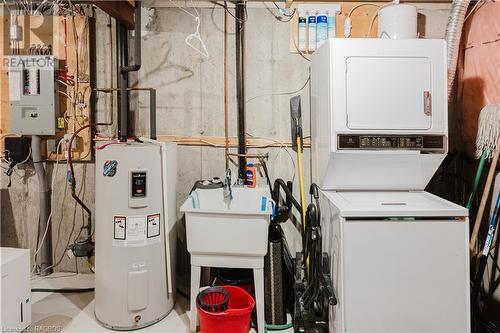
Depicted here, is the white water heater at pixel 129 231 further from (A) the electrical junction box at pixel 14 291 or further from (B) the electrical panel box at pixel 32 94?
(B) the electrical panel box at pixel 32 94

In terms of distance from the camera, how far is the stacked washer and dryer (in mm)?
1656

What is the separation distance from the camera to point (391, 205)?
5.88 feet

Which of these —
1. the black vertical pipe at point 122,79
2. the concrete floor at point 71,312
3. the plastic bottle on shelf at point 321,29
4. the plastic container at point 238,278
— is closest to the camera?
the concrete floor at point 71,312

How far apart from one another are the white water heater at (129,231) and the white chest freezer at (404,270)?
1199mm

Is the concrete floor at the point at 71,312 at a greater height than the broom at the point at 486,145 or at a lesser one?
lesser

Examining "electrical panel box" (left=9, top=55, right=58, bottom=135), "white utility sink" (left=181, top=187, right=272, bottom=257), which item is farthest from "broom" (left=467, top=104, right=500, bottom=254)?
"electrical panel box" (left=9, top=55, right=58, bottom=135)

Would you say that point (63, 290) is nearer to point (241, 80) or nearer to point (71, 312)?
point (71, 312)

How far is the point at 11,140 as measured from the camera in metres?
2.66

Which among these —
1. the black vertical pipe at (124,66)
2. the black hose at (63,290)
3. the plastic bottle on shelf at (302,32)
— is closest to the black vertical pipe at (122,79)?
the black vertical pipe at (124,66)

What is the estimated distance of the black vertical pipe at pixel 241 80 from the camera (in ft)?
8.41

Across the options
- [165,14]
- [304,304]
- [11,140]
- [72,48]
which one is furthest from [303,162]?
[11,140]

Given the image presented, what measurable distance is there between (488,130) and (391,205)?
95cm

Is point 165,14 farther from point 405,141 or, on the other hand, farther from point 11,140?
point 405,141

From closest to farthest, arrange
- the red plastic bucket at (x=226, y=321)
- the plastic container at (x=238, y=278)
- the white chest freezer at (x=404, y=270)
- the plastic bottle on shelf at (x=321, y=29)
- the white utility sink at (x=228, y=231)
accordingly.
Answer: the white chest freezer at (x=404, y=270) → the red plastic bucket at (x=226, y=321) → the white utility sink at (x=228, y=231) → the plastic container at (x=238, y=278) → the plastic bottle on shelf at (x=321, y=29)
